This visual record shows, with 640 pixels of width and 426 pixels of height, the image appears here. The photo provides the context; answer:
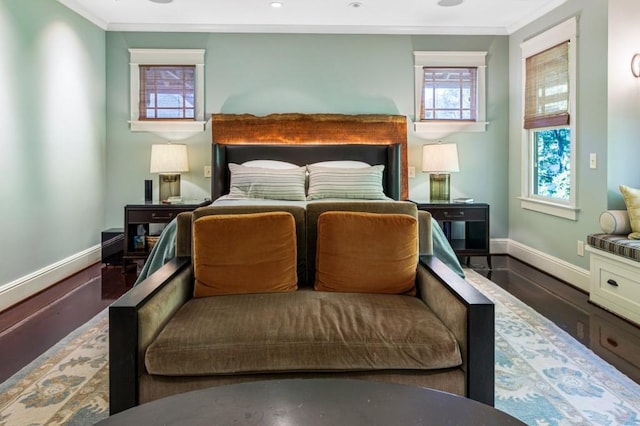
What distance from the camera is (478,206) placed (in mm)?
4867

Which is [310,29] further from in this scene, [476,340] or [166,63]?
[476,340]

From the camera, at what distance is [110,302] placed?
3664 millimetres

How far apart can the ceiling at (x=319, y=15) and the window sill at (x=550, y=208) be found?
1.85 meters

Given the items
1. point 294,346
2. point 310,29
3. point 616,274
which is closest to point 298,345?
point 294,346

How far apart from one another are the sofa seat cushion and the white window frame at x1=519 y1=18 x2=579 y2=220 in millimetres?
3055

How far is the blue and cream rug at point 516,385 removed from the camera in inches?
78.1

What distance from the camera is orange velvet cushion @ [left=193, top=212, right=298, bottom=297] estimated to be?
214cm

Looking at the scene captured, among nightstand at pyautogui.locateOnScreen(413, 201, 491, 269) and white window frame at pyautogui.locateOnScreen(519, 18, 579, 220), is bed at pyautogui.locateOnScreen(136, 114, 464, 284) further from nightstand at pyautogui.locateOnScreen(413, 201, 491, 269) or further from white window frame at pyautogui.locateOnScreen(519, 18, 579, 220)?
white window frame at pyautogui.locateOnScreen(519, 18, 579, 220)

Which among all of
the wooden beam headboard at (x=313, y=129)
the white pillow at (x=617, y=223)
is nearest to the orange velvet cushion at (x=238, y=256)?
the white pillow at (x=617, y=223)

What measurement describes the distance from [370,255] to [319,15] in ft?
11.4

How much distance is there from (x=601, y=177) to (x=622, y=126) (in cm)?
42

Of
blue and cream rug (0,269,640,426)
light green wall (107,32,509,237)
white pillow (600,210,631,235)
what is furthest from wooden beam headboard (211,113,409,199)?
blue and cream rug (0,269,640,426)

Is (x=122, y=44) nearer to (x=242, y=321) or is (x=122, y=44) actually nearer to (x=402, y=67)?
(x=402, y=67)

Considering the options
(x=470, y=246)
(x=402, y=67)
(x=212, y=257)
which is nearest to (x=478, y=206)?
(x=470, y=246)
